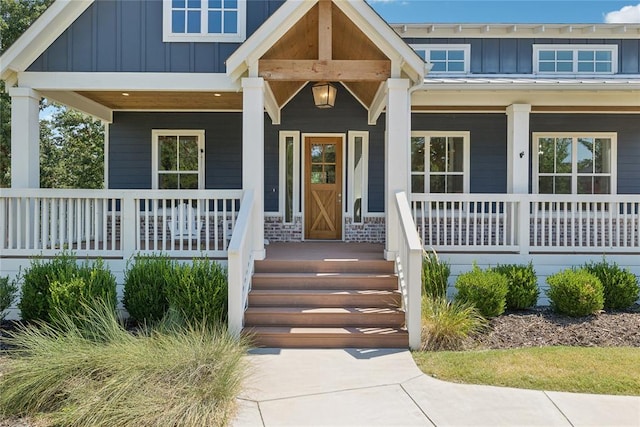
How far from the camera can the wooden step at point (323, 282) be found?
6.09 metres

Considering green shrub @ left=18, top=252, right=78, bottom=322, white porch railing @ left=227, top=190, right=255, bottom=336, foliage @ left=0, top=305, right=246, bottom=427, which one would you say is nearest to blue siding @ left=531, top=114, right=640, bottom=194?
white porch railing @ left=227, top=190, right=255, bottom=336

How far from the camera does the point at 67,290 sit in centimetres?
543

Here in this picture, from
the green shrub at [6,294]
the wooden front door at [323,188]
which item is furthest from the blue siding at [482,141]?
the green shrub at [6,294]

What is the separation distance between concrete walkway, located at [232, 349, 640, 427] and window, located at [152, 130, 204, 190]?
587 centimetres

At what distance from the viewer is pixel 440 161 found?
9656 mm

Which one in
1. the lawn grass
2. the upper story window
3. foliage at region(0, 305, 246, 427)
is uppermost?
the upper story window

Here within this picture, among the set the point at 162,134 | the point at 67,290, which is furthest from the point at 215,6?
the point at 67,290

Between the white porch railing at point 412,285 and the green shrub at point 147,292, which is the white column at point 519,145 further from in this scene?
the green shrub at point 147,292

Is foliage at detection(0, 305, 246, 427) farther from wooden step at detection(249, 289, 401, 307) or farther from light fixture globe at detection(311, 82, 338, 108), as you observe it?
light fixture globe at detection(311, 82, 338, 108)

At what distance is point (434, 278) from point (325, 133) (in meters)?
4.53

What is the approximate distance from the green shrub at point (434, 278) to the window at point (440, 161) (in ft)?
11.9

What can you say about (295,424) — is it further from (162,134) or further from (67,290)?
(162,134)

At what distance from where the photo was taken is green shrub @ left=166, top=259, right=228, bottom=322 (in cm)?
537

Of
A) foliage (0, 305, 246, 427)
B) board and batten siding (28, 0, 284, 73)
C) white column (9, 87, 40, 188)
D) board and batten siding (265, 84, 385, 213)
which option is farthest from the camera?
board and batten siding (265, 84, 385, 213)
